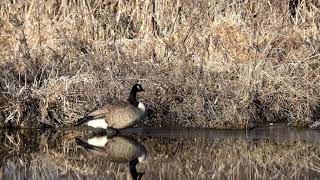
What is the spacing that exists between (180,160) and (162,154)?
0.41m

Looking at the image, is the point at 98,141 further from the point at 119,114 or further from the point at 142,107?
the point at 142,107

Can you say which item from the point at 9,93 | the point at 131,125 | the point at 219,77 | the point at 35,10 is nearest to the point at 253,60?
the point at 219,77

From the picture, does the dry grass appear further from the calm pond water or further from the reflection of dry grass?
the reflection of dry grass

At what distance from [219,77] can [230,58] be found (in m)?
0.90

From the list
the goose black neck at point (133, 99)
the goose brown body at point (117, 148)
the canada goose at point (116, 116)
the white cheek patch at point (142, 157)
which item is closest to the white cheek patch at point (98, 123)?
the canada goose at point (116, 116)

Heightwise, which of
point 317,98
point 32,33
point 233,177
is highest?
point 32,33

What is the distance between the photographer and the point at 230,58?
12578 mm

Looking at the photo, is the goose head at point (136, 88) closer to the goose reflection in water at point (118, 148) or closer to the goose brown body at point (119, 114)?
the goose brown body at point (119, 114)

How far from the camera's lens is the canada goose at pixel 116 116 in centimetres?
1033

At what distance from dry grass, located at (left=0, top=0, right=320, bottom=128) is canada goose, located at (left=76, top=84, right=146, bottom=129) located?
54 cm

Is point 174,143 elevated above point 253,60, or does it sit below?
below

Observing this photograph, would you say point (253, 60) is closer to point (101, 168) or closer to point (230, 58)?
point (230, 58)

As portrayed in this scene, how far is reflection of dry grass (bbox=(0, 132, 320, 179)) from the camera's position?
8.34 m

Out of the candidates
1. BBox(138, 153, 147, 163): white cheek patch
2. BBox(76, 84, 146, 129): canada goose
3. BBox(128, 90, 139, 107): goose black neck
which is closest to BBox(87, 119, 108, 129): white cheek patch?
BBox(76, 84, 146, 129): canada goose
